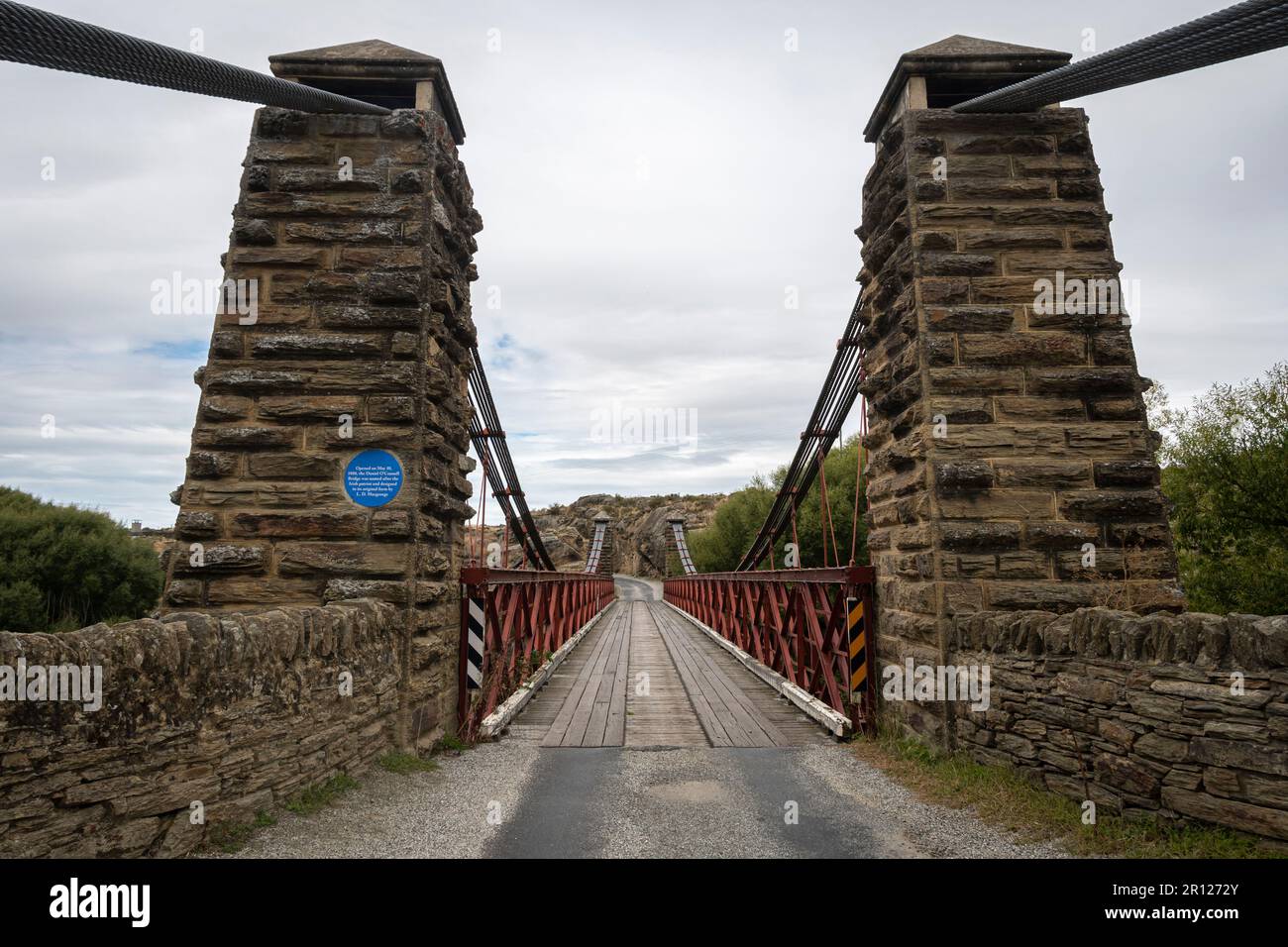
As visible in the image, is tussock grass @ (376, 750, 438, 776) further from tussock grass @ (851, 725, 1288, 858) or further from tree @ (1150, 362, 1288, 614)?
tree @ (1150, 362, 1288, 614)

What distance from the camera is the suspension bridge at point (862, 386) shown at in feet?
15.1

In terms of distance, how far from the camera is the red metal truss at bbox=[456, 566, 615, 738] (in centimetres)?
553

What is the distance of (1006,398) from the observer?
15.8 ft

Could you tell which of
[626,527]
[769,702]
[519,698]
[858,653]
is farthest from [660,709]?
[626,527]

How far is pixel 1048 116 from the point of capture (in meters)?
5.18

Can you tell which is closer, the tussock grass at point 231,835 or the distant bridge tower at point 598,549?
the tussock grass at point 231,835

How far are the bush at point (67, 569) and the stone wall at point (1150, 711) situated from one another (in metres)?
13.5

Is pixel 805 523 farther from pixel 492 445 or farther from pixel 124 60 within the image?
pixel 124 60

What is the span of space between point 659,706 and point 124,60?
247 inches

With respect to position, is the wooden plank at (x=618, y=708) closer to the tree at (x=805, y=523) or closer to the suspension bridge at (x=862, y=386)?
the suspension bridge at (x=862, y=386)
